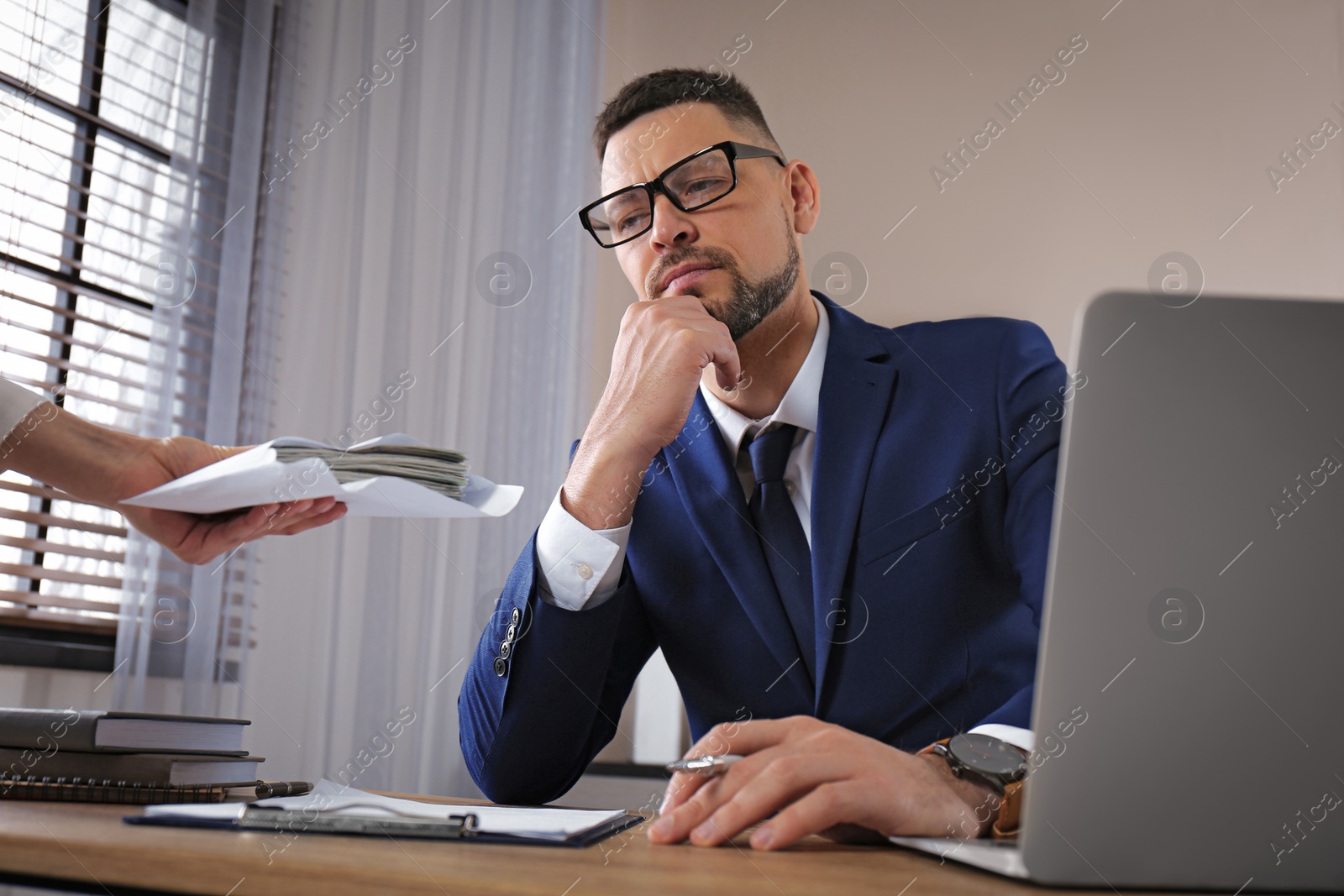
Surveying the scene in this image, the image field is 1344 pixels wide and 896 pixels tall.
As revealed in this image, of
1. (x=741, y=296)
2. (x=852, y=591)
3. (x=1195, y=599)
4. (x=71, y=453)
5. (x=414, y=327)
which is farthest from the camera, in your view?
(x=414, y=327)

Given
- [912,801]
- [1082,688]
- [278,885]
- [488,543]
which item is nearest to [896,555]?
[912,801]

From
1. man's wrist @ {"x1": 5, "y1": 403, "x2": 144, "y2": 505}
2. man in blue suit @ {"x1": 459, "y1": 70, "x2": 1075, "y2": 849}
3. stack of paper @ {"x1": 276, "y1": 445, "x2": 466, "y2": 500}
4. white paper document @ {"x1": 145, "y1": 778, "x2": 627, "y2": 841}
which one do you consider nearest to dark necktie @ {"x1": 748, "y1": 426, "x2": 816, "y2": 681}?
man in blue suit @ {"x1": 459, "y1": 70, "x2": 1075, "y2": 849}

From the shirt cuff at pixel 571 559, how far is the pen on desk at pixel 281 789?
1.03ft

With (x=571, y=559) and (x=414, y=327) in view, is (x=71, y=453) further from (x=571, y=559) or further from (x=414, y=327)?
(x=414, y=327)

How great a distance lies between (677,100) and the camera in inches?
65.6

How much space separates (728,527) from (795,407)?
0.21 m

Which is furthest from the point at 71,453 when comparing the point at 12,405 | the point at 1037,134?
the point at 1037,134

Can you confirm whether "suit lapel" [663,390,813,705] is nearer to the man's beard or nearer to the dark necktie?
the dark necktie

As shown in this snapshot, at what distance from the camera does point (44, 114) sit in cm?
190

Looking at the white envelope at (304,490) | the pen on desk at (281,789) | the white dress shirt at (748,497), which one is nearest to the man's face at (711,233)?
the white dress shirt at (748,497)

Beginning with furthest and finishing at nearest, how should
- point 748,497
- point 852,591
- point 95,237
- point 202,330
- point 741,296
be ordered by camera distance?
point 202,330 < point 95,237 < point 741,296 < point 748,497 < point 852,591

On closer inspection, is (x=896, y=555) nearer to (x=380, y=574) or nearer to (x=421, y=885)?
(x=421, y=885)

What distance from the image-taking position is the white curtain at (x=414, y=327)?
2176 millimetres

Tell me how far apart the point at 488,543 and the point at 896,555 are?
168 centimetres
